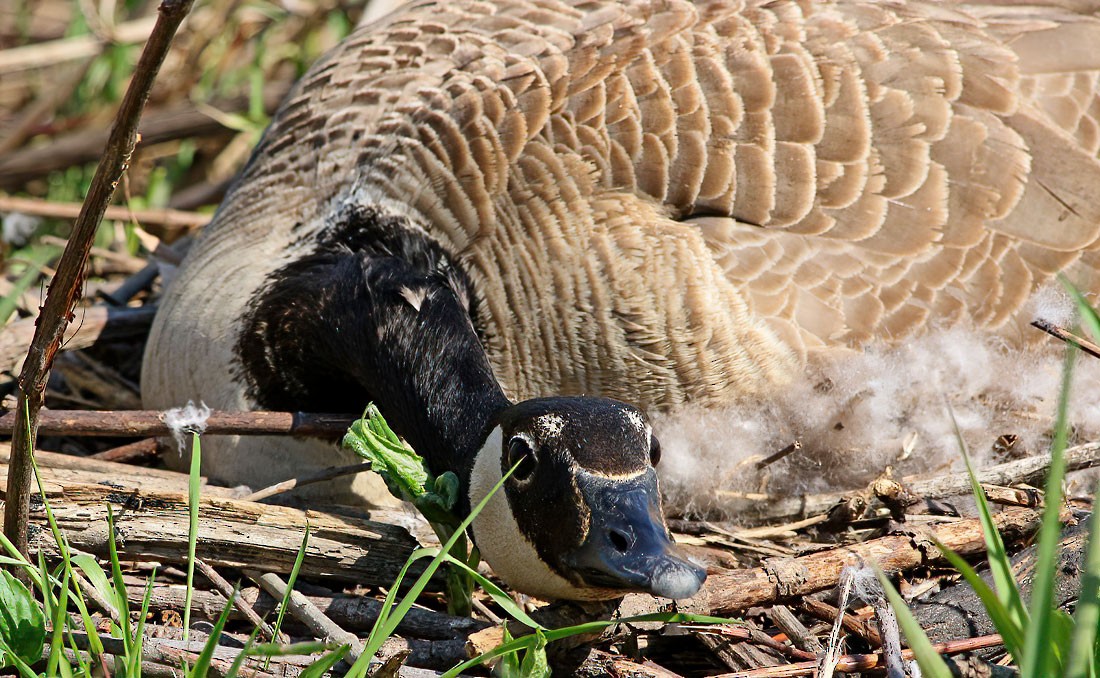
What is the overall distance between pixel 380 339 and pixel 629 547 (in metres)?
1.47

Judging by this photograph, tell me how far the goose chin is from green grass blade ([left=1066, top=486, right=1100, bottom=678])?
75cm

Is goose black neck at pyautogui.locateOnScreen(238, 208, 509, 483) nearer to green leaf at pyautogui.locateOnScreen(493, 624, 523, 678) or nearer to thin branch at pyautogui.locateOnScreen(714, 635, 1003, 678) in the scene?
green leaf at pyautogui.locateOnScreen(493, 624, 523, 678)

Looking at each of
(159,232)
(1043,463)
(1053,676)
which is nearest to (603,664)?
(1053,676)

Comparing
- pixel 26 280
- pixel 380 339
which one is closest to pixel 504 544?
pixel 380 339

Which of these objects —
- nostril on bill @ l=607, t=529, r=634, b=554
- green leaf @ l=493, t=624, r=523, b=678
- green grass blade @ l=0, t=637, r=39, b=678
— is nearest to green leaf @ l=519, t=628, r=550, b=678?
green leaf @ l=493, t=624, r=523, b=678

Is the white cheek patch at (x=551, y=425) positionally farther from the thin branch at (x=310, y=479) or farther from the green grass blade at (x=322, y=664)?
the thin branch at (x=310, y=479)

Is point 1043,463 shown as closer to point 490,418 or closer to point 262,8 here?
point 490,418

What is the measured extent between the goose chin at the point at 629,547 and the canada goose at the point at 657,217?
1.05m

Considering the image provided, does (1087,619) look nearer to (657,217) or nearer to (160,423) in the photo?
(657,217)

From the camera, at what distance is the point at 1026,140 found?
4.26 meters

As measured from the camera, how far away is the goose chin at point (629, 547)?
8.02 feet

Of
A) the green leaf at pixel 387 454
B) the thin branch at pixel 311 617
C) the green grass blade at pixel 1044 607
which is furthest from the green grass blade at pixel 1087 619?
the green leaf at pixel 387 454

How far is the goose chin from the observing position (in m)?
2.44

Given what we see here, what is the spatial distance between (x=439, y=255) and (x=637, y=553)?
5.97 feet
